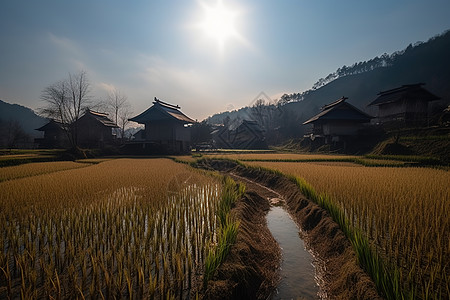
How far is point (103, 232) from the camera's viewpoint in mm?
3441

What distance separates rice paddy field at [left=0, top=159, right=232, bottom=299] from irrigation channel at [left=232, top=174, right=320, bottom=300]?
1.04 meters

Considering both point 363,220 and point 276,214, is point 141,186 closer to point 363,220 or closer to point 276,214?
point 276,214

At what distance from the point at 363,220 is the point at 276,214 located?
2443 mm

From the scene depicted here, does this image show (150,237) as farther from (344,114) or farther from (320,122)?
(320,122)

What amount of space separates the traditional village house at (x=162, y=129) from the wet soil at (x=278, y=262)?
19591mm

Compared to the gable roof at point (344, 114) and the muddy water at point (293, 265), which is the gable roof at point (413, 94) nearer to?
the gable roof at point (344, 114)

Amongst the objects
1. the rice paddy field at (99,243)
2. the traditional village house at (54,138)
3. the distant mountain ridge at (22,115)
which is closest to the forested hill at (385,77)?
the rice paddy field at (99,243)

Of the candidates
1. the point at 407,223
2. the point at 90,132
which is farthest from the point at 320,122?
the point at 90,132

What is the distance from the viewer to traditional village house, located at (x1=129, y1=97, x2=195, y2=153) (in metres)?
23.9

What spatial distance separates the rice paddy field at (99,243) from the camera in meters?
2.09

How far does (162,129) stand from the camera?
2441 centimetres

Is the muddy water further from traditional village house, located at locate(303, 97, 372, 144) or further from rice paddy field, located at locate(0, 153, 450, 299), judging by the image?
traditional village house, located at locate(303, 97, 372, 144)

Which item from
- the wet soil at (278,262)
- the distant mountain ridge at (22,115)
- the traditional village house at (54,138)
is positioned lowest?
the wet soil at (278,262)

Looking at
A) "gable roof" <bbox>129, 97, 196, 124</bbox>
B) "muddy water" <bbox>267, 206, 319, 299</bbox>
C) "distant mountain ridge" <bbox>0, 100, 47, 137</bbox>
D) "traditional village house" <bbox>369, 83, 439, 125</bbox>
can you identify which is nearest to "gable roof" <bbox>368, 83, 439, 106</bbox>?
"traditional village house" <bbox>369, 83, 439, 125</bbox>
